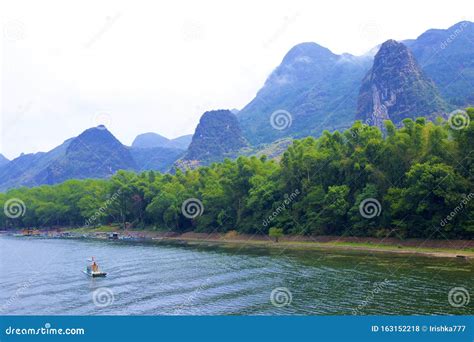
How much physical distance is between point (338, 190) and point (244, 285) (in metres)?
38.0

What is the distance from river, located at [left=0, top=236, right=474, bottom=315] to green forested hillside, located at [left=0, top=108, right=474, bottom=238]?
31.3 feet

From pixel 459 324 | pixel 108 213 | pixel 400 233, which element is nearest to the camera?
pixel 459 324

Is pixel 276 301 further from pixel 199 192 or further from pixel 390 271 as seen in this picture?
pixel 199 192

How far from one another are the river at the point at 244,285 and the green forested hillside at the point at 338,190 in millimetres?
9548

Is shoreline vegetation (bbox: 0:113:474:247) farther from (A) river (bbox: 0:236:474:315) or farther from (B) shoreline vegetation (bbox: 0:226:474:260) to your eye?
(A) river (bbox: 0:236:474:315)

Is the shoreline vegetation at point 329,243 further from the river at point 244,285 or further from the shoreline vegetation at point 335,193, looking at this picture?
the river at point 244,285

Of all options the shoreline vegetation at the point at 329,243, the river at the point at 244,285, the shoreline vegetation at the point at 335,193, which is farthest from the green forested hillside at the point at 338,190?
the river at the point at 244,285

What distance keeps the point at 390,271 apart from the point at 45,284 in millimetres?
33928

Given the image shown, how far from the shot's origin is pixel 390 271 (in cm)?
4600

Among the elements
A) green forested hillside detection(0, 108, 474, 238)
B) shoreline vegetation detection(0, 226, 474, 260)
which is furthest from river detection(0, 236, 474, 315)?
green forested hillside detection(0, 108, 474, 238)

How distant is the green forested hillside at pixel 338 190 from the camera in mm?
61562

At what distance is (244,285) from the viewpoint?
138 ft

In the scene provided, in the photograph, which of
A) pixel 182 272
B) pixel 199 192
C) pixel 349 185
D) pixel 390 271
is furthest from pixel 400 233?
pixel 199 192

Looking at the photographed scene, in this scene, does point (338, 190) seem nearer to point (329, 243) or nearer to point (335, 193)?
point (335, 193)
